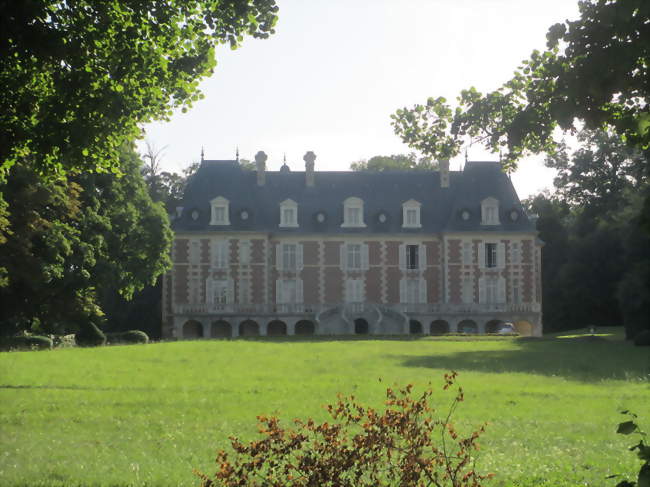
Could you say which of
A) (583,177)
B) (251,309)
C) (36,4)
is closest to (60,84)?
(36,4)

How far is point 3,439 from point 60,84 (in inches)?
163

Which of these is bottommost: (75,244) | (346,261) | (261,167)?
(75,244)

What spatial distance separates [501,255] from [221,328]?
1483 centimetres

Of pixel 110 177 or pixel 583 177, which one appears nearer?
pixel 110 177

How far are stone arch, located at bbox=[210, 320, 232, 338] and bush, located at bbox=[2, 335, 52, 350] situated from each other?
15.7 metres

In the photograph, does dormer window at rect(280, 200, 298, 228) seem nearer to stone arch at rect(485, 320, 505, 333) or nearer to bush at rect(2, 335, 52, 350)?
stone arch at rect(485, 320, 505, 333)

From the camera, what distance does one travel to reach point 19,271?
79.8 feet

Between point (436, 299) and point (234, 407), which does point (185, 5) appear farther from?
point (436, 299)

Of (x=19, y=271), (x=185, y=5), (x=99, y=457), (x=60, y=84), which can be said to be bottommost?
(x=99, y=457)

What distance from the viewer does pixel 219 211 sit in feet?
144

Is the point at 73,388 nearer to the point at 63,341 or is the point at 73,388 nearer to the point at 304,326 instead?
the point at 63,341

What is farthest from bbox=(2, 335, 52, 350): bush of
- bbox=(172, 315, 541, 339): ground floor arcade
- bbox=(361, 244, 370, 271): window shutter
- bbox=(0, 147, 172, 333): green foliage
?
bbox=(361, 244, 370, 271): window shutter

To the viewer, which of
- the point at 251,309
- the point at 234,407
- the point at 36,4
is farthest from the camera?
the point at 251,309

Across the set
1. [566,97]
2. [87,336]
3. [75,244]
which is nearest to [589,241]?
[87,336]
